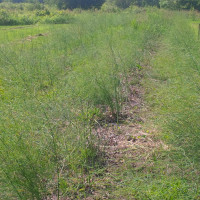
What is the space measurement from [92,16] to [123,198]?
30.8 ft

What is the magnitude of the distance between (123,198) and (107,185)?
23 cm

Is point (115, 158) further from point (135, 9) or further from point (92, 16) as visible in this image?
point (135, 9)

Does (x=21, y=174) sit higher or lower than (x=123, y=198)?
higher

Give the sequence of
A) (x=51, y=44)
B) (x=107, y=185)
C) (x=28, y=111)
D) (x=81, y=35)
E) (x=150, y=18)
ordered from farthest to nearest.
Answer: (x=150, y=18)
(x=81, y=35)
(x=51, y=44)
(x=28, y=111)
(x=107, y=185)

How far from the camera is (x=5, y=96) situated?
3479 millimetres

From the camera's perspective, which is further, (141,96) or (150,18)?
(150,18)

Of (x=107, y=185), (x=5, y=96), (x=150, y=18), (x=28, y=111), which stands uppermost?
(x=150, y=18)

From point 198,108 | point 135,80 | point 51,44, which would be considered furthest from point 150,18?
point 198,108

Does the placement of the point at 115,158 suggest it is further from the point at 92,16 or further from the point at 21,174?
the point at 92,16

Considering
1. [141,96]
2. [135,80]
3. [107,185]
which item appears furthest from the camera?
[135,80]

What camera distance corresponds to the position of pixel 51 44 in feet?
23.3

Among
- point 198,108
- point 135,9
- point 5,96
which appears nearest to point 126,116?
point 198,108

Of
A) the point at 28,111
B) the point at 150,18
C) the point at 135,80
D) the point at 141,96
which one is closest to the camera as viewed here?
the point at 28,111

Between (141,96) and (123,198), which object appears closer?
(123,198)
